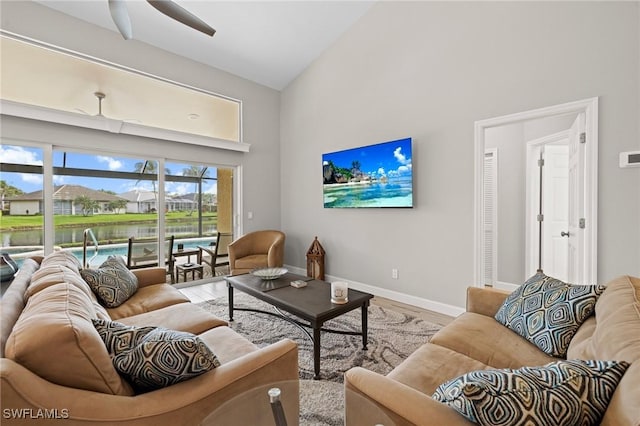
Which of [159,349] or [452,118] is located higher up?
[452,118]

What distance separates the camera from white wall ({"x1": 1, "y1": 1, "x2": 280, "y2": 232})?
120 inches

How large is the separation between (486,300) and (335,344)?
123cm

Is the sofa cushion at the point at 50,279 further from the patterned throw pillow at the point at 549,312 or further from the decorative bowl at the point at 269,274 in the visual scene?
the patterned throw pillow at the point at 549,312

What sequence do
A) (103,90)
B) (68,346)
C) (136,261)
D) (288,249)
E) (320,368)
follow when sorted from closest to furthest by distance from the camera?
(68,346), (320,368), (103,90), (136,261), (288,249)

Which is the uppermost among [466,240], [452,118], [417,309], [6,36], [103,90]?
[6,36]

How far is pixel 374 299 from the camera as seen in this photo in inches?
142

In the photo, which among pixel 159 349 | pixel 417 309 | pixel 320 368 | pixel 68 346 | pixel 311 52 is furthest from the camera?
pixel 311 52

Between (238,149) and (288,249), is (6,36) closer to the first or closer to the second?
(238,149)

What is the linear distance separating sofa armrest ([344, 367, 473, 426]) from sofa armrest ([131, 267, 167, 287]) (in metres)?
2.31

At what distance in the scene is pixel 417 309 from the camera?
Answer: 3250mm

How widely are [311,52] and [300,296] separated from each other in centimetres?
379

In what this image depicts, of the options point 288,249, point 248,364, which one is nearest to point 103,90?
point 288,249

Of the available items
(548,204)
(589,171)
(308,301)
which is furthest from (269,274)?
(548,204)

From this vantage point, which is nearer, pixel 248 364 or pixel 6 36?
pixel 248 364
